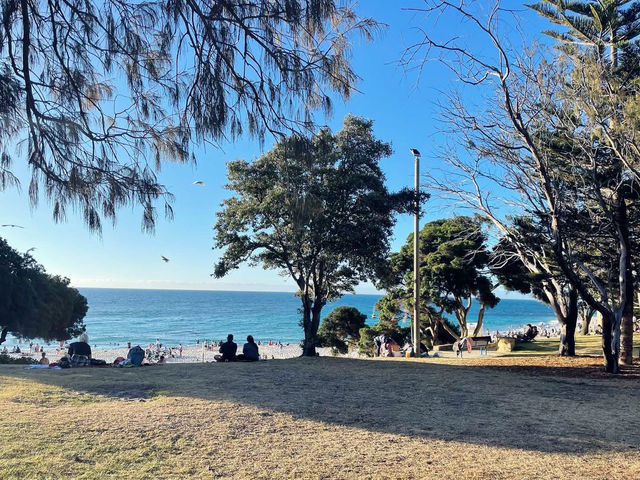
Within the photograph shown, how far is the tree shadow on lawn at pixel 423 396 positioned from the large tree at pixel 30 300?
15068 millimetres

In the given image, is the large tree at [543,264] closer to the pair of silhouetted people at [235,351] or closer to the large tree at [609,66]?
the large tree at [609,66]

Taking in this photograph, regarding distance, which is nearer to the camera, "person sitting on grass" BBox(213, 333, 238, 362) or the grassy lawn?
the grassy lawn

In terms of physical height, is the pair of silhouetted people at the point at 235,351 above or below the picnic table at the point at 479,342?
above

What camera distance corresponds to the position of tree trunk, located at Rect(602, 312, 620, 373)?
10.2 metres

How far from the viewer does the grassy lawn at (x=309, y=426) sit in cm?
400

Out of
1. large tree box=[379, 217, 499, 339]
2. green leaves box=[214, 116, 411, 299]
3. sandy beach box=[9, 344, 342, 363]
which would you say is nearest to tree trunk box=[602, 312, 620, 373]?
green leaves box=[214, 116, 411, 299]

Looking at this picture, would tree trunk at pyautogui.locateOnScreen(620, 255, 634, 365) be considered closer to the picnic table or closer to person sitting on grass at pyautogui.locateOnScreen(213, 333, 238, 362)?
the picnic table

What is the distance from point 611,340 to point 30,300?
23.1 m

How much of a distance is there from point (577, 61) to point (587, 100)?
2.69ft

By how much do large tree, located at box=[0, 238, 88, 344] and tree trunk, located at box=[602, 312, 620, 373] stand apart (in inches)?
896

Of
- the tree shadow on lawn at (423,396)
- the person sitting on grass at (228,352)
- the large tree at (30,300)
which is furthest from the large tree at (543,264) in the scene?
the large tree at (30,300)

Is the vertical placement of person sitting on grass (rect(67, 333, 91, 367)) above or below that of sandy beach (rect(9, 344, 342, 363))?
above

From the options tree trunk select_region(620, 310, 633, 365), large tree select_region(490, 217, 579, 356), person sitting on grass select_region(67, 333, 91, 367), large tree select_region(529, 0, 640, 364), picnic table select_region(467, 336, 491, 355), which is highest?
large tree select_region(529, 0, 640, 364)

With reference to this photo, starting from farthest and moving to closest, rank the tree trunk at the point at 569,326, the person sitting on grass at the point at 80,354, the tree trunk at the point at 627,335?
the tree trunk at the point at 569,326 → the tree trunk at the point at 627,335 → the person sitting on grass at the point at 80,354
